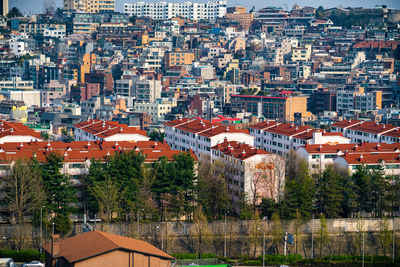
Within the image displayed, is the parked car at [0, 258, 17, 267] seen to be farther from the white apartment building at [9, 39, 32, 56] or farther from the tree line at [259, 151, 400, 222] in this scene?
the white apartment building at [9, 39, 32, 56]

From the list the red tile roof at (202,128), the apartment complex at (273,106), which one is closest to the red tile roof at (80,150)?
the red tile roof at (202,128)

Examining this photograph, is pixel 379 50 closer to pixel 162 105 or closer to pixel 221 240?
pixel 162 105

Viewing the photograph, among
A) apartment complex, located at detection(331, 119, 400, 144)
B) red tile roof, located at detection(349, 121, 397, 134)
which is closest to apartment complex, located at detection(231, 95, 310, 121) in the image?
apartment complex, located at detection(331, 119, 400, 144)

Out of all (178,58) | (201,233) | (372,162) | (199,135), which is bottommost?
(201,233)

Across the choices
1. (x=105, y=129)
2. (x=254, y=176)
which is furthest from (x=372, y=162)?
(x=105, y=129)

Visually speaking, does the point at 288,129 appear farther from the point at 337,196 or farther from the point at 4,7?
the point at 4,7

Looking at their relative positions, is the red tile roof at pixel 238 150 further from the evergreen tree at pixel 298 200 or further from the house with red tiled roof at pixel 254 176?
the evergreen tree at pixel 298 200

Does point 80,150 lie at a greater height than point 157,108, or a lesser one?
greater

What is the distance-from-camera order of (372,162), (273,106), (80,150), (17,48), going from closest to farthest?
(372,162) < (80,150) < (273,106) < (17,48)
